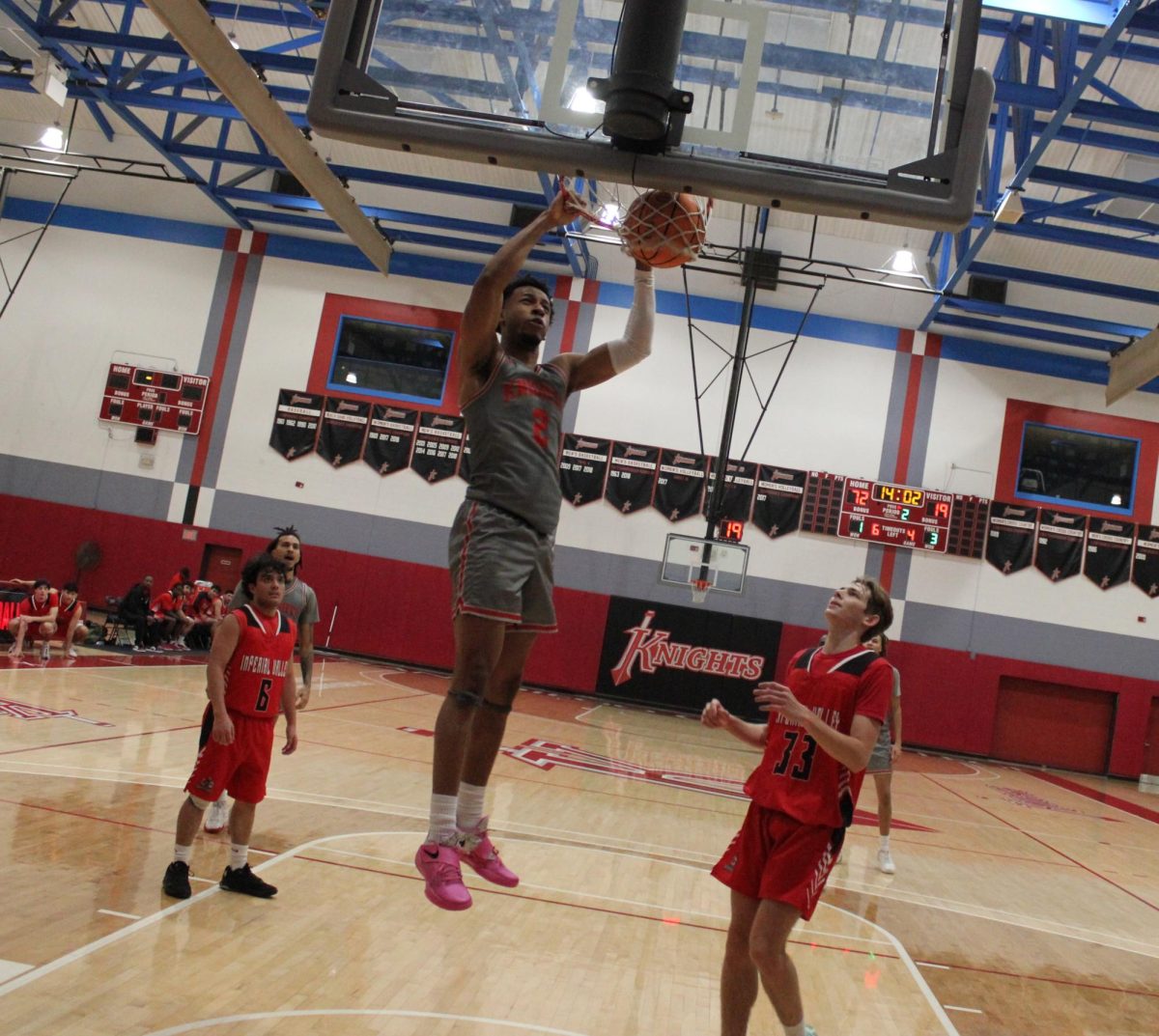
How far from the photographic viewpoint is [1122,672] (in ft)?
58.3

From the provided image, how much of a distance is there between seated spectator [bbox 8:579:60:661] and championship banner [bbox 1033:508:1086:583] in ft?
50.2

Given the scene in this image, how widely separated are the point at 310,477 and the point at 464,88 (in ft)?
52.5

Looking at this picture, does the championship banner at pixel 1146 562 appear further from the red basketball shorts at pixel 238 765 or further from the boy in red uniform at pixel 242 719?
the red basketball shorts at pixel 238 765

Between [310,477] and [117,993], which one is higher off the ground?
[310,477]

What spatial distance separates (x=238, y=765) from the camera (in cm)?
507

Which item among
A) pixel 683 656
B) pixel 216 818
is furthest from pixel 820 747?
pixel 683 656

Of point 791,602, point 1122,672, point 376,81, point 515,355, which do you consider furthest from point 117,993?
point 1122,672

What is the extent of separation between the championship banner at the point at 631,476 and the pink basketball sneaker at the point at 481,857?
14910 millimetres

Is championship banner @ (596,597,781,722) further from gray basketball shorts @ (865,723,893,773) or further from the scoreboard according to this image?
gray basketball shorts @ (865,723,893,773)

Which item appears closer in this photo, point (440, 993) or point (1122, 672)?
point (440, 993)

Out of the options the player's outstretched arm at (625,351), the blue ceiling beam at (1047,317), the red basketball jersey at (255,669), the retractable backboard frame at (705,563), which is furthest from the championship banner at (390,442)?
the player's outstretched arm at (625,351)

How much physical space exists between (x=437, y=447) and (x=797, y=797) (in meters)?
15.6

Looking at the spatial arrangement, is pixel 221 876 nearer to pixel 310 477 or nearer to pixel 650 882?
pixel 650 882

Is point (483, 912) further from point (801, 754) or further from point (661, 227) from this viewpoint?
point (661, 227)
